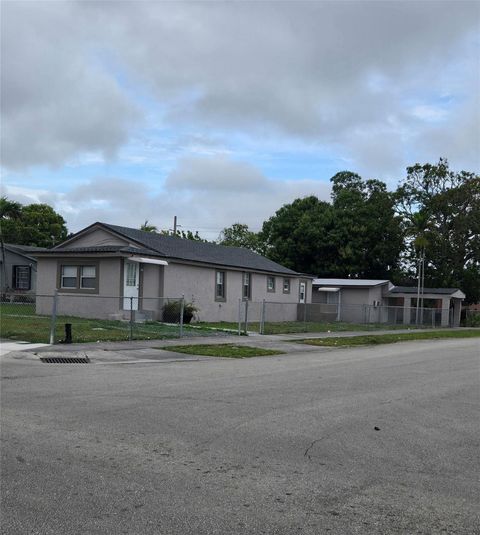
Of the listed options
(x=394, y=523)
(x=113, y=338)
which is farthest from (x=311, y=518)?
(x=113, y=338)

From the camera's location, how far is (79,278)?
27.7 m

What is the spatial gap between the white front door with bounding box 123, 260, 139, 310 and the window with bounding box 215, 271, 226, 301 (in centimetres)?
606

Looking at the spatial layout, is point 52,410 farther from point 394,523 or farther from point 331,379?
point 331,379

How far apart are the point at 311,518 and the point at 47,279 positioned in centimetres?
2602

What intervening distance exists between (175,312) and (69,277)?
536 centimetres

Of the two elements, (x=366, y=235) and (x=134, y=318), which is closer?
(x=134, y=318)

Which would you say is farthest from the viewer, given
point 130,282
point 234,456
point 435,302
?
point 435,302

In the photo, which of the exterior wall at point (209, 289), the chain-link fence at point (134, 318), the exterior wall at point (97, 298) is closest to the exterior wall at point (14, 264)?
the chain-link fence at point (134, 318)

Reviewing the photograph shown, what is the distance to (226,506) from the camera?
190 inches

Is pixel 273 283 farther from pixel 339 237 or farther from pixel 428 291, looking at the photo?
pixel 339 237

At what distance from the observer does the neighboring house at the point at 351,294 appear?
44406 millimetres

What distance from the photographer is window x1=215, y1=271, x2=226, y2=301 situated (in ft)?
107

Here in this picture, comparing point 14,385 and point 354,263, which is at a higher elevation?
point 354,263

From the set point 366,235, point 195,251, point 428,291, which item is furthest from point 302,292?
point 366,235
